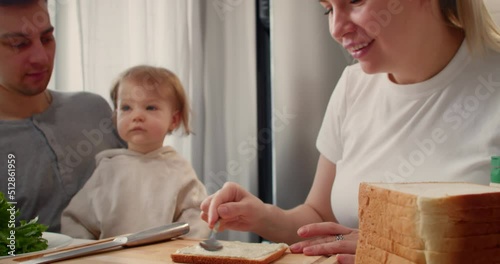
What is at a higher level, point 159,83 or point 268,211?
point 159,83

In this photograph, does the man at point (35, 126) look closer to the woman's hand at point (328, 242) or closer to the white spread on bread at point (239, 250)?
the white spread on bread at point (239, 250)

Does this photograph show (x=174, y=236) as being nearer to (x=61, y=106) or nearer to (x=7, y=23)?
(x=61, y=106)

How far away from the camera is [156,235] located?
0.88 metres

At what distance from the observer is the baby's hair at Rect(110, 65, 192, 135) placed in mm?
1082

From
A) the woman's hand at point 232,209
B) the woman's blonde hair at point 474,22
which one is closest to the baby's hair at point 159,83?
the woman's hand at point 232,209

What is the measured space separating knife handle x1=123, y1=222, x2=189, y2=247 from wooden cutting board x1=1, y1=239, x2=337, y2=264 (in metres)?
0.01

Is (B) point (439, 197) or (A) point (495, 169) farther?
(A) point (495, 169)

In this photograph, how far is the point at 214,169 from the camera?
120 centimetres

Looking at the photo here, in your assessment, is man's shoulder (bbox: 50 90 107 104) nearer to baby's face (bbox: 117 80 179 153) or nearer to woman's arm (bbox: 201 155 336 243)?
baby's face (bbox: 117 80 179 153)

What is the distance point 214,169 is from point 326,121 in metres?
0.28

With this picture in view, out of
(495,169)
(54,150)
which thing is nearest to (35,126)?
(54,150)

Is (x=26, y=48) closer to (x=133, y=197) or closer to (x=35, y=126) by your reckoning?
(x=35, y=126)

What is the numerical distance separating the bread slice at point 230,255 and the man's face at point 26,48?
1.52 feet

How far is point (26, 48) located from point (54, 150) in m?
0.20
